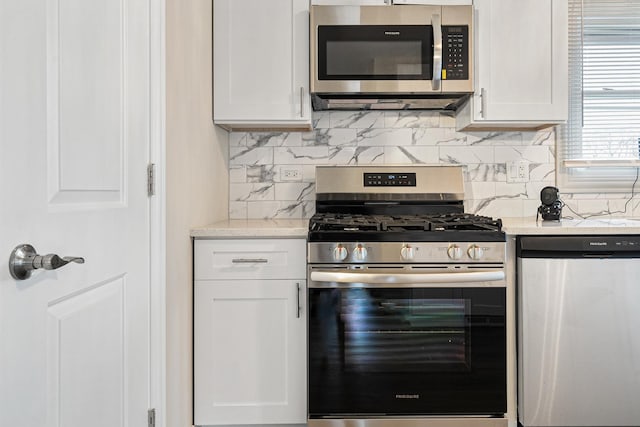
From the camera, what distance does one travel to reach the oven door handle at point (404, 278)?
6.45ft

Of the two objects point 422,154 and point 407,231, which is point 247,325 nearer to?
point 407,231

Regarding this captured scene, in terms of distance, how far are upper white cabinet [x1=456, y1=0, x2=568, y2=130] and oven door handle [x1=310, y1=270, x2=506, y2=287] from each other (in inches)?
33.6

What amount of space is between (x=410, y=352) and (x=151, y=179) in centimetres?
120

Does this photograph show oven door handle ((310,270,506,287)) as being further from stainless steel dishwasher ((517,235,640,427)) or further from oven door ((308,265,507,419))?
stainless steel dishwasher ((517,235,640,427))

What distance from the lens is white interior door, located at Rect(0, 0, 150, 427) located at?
0.91 metres

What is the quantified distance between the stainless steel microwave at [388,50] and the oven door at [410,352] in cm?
91

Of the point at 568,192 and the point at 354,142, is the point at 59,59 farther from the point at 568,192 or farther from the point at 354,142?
the point at 568,192

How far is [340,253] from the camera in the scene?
6.51ft

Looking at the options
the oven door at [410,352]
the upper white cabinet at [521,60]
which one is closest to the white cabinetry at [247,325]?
the oven door at [410,352]

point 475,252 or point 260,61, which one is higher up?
point 260,61

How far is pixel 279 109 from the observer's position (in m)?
2.41

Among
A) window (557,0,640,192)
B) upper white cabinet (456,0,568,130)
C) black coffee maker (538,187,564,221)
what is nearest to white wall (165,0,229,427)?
upper white cabinet (456,0,568,130)

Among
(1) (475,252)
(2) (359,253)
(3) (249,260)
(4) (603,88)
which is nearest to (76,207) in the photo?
(3) (249,260)

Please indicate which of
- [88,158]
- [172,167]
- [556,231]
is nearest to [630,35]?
[556,231]
